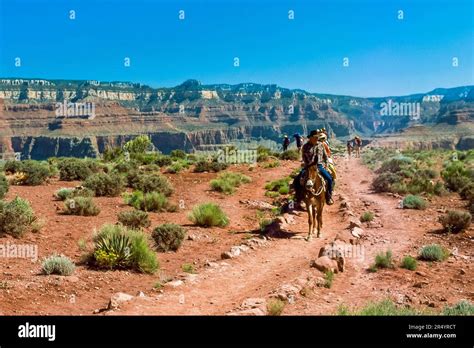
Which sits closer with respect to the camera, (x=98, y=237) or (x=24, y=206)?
(x=98, y=237)

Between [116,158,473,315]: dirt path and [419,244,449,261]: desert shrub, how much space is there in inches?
11.0

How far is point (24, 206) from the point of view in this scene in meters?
13.7

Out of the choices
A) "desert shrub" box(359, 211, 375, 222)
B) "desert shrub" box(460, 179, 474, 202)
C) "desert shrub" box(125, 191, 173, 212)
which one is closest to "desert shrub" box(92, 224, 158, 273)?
"desert shrub" box(125, 191, 173, 212)

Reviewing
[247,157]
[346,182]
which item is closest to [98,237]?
[346,182]

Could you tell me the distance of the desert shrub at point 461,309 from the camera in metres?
7.23

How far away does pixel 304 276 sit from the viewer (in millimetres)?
9023

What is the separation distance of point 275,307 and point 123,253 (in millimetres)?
4529

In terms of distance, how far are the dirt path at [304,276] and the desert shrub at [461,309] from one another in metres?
0.55

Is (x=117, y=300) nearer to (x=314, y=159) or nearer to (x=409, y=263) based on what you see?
(x=409, y=263)

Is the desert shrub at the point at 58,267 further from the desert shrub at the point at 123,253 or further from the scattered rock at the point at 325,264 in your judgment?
the scattered rock at the point at 325,264

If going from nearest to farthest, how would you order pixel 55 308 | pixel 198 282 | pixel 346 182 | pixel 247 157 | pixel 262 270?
pixel 55 308
pixel 198 282
pixel 262 270
pixel 346 182
pixel 247 157

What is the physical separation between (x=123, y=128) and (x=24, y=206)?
18228cm

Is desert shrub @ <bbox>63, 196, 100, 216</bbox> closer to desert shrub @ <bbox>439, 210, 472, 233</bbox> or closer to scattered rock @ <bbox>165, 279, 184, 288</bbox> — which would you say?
scattered rock @ <bbox>165, 279, 184, 288</bbox>
